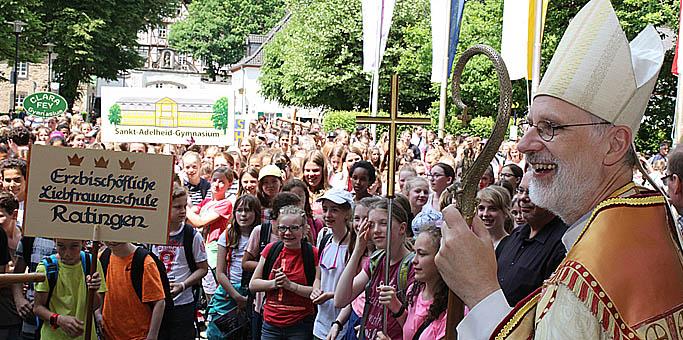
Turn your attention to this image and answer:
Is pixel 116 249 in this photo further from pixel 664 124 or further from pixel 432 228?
pixel 664 124

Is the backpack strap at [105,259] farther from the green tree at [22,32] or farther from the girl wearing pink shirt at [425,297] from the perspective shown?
the green tree at [22,32]

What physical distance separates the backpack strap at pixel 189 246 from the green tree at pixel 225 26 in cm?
10195

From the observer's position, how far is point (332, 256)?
6.88 meters

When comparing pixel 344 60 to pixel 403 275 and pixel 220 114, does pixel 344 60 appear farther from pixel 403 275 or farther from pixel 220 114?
pixel 403 275

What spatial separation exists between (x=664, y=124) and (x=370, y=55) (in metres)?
18.7

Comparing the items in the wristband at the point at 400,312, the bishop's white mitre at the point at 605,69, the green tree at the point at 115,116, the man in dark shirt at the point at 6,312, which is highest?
the bishop's white mitre at the point at 605,69

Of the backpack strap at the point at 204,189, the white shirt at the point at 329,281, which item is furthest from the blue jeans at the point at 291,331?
the backpack strap at the point at 204,189

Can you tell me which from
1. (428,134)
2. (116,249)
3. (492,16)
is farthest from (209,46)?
(116,249)

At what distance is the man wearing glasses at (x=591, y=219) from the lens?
2289 mm

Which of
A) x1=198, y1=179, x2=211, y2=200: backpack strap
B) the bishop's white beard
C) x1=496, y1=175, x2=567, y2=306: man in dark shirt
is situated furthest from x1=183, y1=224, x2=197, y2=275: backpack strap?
the bishop's white beard

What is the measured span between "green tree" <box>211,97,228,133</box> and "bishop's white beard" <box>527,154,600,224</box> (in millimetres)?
11351

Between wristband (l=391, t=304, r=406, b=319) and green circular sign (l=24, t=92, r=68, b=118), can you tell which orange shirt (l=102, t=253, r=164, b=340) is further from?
green circular sign (l=24, t=92, r=68, b=118)

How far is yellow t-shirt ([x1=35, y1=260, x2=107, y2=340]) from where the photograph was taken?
6.30 m

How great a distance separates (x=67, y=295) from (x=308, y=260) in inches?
69.4
